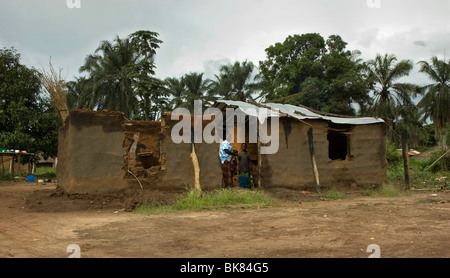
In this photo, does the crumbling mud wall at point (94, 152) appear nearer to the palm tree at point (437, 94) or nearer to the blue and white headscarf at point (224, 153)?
the blue and white headscarf at point (224, 153)

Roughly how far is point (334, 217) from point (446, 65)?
33400mm

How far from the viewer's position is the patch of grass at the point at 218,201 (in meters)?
8.38

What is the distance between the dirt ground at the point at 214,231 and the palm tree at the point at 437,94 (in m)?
28.7

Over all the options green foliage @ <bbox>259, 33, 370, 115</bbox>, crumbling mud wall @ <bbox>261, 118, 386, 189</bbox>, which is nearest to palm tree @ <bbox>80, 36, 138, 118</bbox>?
green foliage @ <bbox>259, 33, 370, 115</bbox>

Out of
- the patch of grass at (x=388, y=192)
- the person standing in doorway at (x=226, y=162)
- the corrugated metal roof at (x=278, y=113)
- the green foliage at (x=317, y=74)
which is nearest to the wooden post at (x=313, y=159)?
the corrugated metal roof at (x=278, y=113)

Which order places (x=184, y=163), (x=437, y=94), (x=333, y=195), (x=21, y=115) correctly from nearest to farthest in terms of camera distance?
(x=184, y=163) → (x=333, y=195) → (x=21, y=115) → (x=437, y=94)

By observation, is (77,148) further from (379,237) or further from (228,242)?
(379,237)

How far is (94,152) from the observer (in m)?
8.90

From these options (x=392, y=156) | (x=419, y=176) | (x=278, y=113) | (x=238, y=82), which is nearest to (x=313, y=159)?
(x=278, y=113)

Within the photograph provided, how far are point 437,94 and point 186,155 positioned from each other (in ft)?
104

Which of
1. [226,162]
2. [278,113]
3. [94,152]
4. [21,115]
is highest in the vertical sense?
[21,115]

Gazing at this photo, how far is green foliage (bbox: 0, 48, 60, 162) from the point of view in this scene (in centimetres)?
1828

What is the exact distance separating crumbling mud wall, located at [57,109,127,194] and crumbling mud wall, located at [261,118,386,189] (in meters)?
4.03

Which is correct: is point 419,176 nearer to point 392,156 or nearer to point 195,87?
point 392,156
